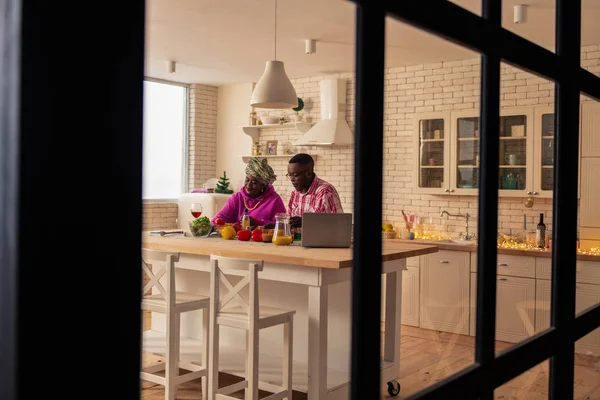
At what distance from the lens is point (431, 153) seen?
22.4 ft

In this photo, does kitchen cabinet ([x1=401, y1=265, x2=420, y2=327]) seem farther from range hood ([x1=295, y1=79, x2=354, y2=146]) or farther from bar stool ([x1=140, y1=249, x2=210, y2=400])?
bar stool ([x1=140, y1=249, x2=210, y2=400])

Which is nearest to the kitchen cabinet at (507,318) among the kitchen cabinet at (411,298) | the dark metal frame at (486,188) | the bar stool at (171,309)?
the dark metal frame at (486,188)

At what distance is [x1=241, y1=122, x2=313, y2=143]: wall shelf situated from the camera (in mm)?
8062

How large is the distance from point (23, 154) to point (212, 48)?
643cm

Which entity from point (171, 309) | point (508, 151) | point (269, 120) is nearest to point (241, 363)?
point (171, 309)

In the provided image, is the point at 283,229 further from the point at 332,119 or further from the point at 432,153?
the point at 332,119

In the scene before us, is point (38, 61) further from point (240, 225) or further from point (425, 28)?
point (240, 225)

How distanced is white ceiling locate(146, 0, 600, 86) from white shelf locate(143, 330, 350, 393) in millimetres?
1973

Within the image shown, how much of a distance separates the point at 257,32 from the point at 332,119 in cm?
195

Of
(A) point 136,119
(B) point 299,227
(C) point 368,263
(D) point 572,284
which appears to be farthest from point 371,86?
(B) point 299,227

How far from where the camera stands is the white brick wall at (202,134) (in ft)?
29.0

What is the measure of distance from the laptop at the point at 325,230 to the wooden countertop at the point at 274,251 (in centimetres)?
9

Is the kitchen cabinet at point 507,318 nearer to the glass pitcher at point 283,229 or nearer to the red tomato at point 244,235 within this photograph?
the glass pitcher at point 283,229

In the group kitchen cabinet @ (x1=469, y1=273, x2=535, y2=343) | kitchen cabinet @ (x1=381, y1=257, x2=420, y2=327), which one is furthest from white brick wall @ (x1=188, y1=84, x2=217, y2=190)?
kitchen cabinet @ (x1=469, y1=273, x2=535, y2=343)
